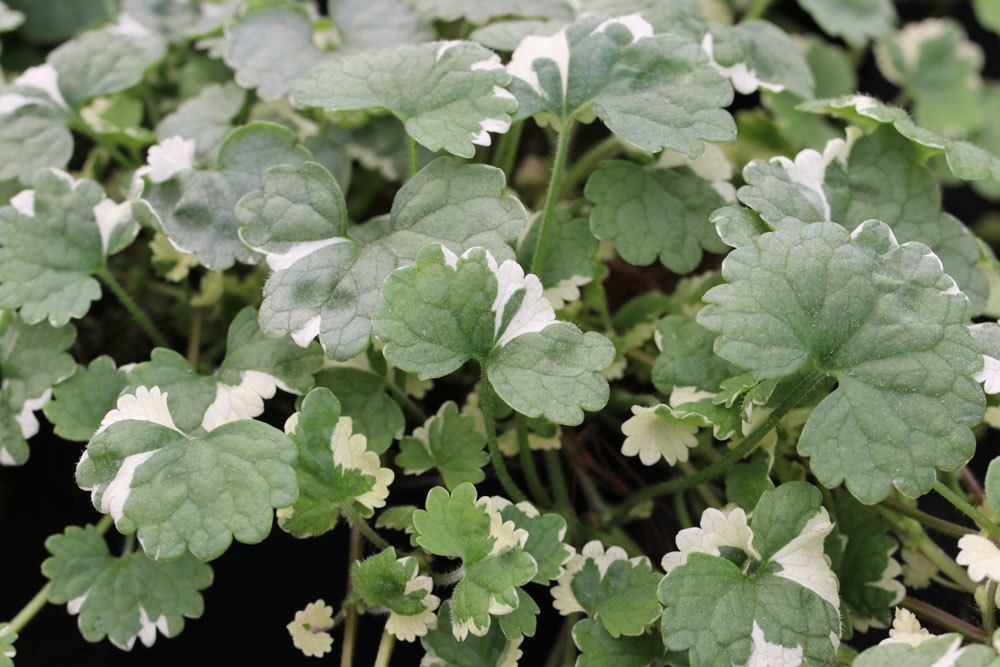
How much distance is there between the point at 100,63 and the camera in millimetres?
1234

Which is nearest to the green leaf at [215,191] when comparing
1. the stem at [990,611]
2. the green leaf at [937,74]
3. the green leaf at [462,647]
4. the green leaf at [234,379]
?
the green leaf at [234,379]

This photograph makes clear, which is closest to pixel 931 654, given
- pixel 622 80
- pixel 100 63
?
pixel 622 80

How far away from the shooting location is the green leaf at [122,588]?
96cm

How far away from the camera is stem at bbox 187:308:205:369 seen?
1171 millimetres

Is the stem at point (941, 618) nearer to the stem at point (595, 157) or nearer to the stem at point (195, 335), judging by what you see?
the stem at point (595, 157)

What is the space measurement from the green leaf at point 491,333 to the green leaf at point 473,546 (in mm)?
116

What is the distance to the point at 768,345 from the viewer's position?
80 centimetres

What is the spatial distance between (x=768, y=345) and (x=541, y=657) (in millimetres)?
574

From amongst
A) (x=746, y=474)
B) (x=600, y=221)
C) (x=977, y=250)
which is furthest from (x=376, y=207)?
(x=977, y=250)

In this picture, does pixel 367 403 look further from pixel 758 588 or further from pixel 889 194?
pixel 889 194

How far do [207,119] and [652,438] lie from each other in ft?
2.48

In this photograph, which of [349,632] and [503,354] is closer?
[503,354]

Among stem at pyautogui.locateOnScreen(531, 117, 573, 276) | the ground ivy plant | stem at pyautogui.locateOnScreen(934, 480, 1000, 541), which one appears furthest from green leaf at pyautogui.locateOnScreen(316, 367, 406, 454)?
stem at pyautogui.locateOnScreen(934, 480, 1000, 541)

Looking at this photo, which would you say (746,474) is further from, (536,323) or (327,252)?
(327,252)
